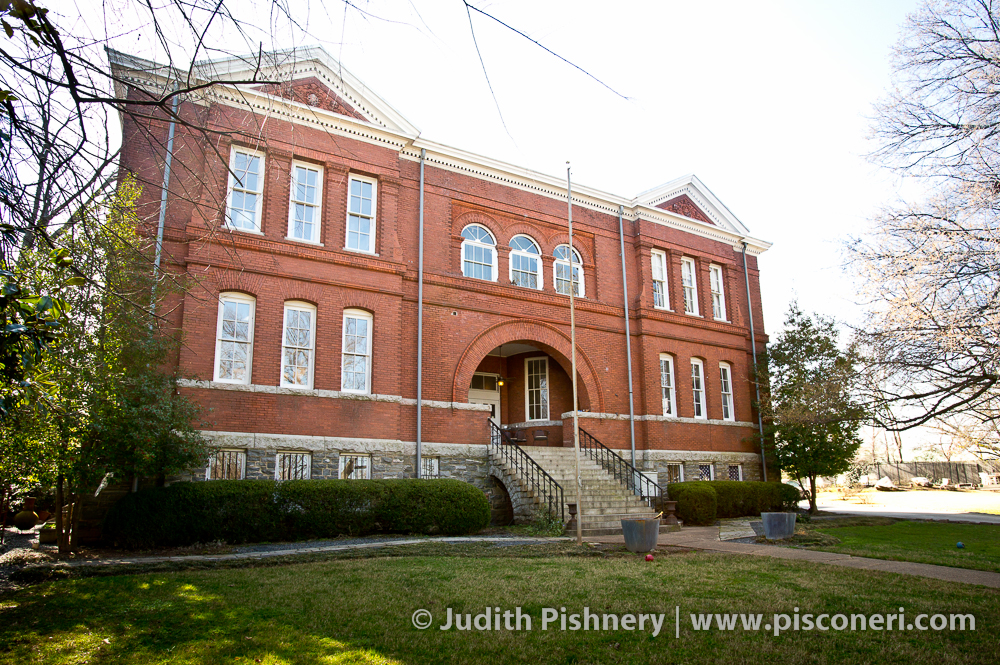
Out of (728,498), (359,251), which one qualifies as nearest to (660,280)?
(728,498)

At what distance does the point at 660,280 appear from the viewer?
81.4 ft

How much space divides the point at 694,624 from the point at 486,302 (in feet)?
48.0

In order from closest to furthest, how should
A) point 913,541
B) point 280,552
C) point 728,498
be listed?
1. point 280,552
2. point 913,541
3. point 728,498

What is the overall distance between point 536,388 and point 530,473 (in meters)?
5.59

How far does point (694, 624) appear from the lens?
19.7 ft

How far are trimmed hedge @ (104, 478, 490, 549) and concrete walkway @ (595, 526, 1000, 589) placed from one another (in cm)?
371

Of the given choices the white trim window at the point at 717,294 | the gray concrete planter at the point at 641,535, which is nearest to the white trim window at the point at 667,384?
the white trim window at the point at 717,294

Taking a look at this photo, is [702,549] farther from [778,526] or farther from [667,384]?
[667,384]

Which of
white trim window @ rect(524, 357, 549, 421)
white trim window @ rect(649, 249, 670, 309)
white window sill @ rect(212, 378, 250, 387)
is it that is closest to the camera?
white window sill @ rect(212, 378, 250, 387)

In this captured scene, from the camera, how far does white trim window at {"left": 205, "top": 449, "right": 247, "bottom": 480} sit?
14.8 metres

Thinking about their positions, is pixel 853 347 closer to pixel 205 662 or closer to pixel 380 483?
pixel 380 483

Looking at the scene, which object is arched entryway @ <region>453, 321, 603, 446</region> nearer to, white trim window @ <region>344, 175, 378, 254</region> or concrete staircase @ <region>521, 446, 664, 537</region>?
concrete staircase @ <region>521, 446, 664, 537</region>

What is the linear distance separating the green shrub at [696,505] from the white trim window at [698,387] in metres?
5.29

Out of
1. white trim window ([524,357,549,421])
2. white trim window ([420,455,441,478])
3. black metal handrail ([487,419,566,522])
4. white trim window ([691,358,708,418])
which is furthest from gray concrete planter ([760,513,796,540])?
white trim window ([691,358,708,418])
